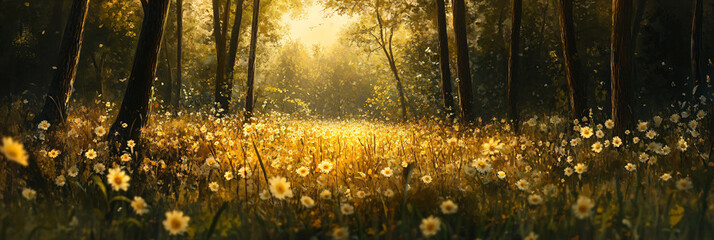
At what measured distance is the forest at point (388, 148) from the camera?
306cm

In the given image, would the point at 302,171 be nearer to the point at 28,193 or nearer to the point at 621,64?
the point at 28,193

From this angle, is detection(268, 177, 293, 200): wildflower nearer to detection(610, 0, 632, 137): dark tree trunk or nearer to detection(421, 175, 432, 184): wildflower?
detection(421, 175, 432, 184): wildflower

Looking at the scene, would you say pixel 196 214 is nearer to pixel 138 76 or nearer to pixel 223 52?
pixel 138 76

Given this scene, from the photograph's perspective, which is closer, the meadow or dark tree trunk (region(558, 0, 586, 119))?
the meadow

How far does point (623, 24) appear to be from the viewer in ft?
24.4

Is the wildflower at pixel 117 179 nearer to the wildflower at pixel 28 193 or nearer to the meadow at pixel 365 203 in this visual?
the meadow at pixel 365 203

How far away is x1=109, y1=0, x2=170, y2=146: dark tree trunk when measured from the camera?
662 centimetres

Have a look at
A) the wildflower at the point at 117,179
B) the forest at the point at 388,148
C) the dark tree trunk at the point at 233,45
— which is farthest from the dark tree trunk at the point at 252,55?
the wildflower at the point at 117,179

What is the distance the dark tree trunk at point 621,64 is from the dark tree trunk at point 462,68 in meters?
5.78

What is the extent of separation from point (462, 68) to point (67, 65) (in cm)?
941

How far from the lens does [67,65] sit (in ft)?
29.1

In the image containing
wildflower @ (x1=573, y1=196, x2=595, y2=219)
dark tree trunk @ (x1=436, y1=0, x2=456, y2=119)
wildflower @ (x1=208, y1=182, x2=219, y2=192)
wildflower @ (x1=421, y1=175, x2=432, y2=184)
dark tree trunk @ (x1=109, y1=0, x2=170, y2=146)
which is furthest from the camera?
dark tree trunk @ (x1=436, y1=0, x2=456, y2=119)

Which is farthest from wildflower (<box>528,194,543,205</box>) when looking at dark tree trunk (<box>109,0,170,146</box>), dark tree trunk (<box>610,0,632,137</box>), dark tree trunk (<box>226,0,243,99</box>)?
dark tree trunk (<box>226,0,243,99</box>)

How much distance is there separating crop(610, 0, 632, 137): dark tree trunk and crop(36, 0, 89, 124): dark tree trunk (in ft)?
29.0
